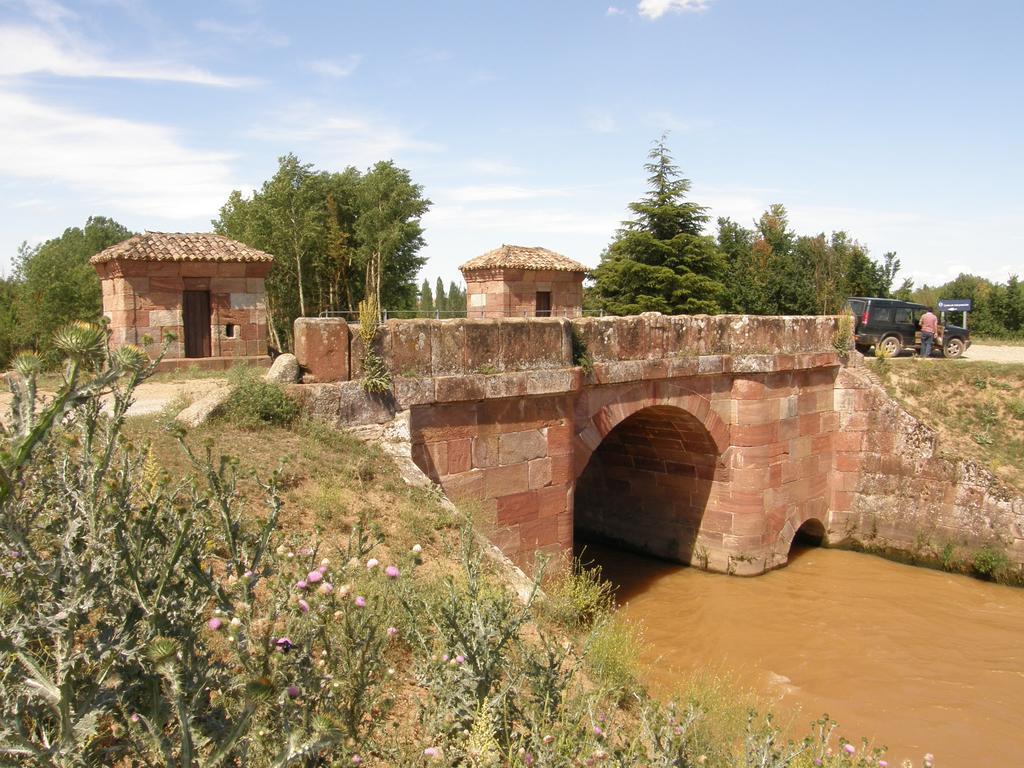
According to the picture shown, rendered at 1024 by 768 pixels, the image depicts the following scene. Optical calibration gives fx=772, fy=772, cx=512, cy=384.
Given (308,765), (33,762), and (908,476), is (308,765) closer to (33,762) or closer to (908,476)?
(33,762)

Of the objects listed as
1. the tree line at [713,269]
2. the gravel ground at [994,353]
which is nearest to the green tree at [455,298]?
the tree line at [713,269]

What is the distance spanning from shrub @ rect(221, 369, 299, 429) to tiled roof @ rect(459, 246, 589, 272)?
1327 cm

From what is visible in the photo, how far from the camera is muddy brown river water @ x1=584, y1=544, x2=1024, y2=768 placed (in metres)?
8.32

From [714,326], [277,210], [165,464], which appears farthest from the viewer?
[277,210]

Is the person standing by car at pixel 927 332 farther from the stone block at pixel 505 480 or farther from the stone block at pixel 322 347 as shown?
the stone block at pixel 322 347

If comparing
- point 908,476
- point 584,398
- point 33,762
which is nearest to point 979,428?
point 908,476

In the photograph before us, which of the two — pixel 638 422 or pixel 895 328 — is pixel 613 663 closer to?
pixel 638 422

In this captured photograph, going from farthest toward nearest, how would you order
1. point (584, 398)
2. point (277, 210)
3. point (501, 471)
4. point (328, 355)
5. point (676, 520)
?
point (277, 210) → point (676, 520) → point (584, 398) → point (501, 471) → point (328, 355)

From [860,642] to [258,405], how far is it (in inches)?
332

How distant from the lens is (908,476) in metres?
13.5

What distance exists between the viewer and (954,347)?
19.8 m

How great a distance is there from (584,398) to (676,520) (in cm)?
434

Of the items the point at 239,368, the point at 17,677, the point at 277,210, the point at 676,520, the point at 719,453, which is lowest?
the point at 676,520

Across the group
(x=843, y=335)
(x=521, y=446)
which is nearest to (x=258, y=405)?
(x=521, y=446)
